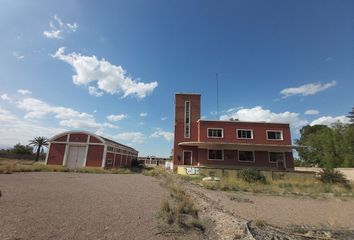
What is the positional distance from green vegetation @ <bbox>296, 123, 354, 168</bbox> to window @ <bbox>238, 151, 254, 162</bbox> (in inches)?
461

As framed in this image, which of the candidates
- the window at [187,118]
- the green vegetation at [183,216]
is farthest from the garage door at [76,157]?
the green vegetation at [183,216]

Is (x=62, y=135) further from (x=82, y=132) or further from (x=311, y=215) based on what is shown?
(x=311, y=215)

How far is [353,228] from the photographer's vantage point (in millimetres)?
6973

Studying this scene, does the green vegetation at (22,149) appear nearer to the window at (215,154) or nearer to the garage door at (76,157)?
the garage door at (76,157)

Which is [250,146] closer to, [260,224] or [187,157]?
[187,157]

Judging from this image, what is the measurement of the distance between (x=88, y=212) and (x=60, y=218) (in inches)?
37.7

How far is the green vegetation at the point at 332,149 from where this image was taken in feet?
121

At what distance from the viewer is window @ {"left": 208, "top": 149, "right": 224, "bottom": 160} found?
26.5 metres

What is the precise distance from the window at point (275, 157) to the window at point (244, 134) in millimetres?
3460

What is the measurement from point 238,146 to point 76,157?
22066mm

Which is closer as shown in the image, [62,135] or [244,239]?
[244,239]

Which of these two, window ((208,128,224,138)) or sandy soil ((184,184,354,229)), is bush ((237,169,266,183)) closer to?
sandy soil ((184,184,354,229))

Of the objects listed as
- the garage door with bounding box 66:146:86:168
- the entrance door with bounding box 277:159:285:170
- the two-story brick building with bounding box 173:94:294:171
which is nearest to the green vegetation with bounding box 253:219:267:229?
the two-story brick building with bounding box 173:94:294:171

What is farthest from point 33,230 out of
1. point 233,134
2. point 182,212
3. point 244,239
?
point 233,134
